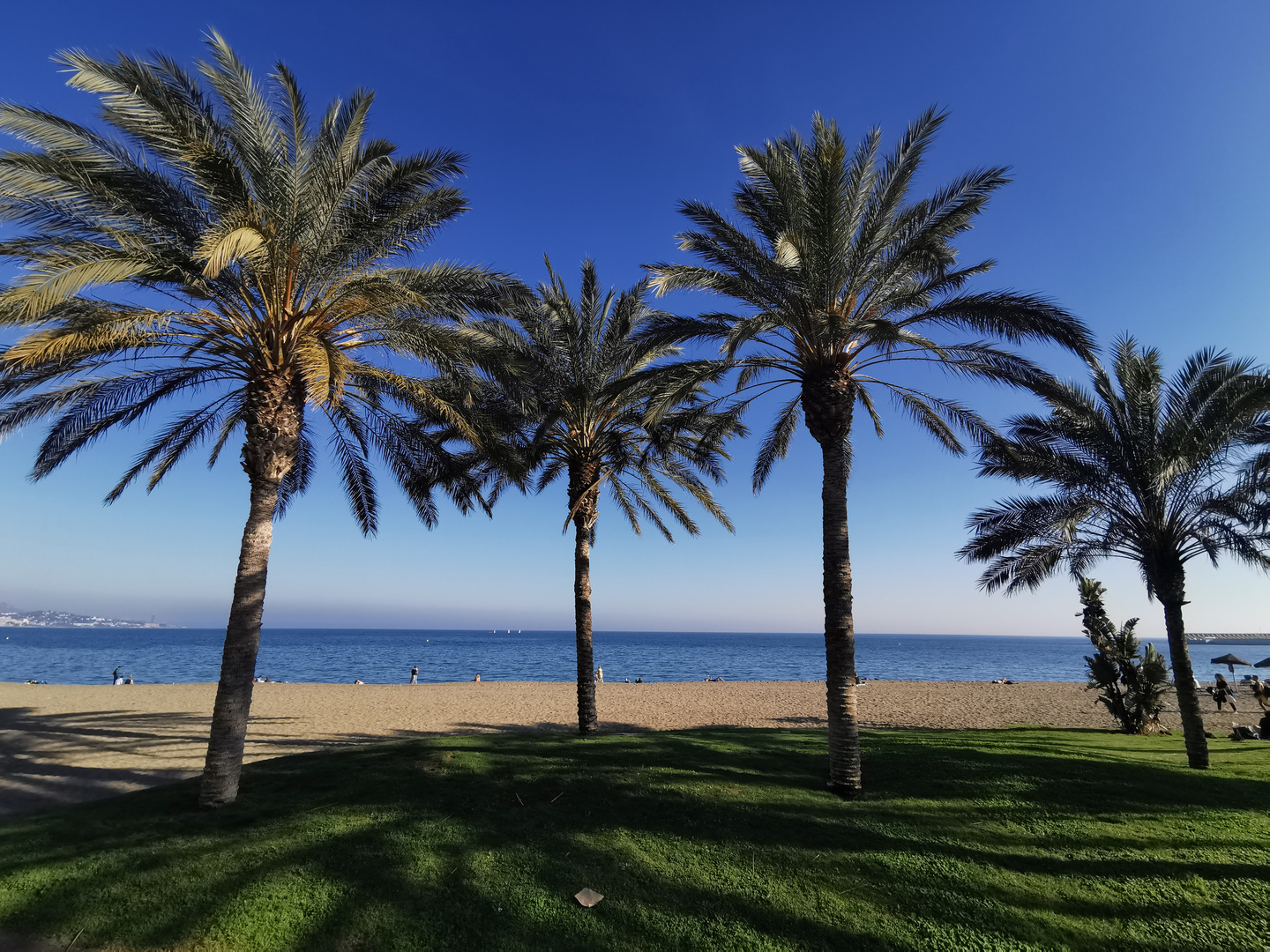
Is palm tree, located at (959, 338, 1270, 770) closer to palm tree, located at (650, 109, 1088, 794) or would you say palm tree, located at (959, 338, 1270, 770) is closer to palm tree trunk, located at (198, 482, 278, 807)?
palm tree, located at (650, 109, 1088, 794)

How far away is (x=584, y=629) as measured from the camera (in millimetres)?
14062

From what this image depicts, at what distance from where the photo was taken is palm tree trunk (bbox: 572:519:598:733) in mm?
13508

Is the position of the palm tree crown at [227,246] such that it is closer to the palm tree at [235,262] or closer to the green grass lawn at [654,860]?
the palm tree at [235,262]

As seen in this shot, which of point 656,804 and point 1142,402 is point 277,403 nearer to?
point 656,804

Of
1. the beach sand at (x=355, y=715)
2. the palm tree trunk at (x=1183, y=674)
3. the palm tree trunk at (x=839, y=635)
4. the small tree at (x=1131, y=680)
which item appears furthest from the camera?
the small tree at (x=1131, y=680)

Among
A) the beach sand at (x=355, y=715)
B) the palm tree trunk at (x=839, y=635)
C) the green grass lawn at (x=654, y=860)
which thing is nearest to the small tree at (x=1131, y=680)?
the beach sand at (x=355, y=715)

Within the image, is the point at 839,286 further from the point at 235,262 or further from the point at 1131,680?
the point at 1131,680

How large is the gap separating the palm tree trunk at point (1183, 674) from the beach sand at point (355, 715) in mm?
7964

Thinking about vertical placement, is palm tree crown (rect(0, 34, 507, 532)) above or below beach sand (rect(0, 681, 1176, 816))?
above

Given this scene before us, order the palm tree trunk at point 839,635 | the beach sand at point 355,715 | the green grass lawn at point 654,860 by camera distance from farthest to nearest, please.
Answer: the beach sand at point 355,715 → the palm tree trunk at point 839,635 → the green grass lawn at point 654,860

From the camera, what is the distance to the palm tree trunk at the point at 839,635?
862 cm

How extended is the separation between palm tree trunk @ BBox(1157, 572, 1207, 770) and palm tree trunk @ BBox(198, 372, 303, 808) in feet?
49.1

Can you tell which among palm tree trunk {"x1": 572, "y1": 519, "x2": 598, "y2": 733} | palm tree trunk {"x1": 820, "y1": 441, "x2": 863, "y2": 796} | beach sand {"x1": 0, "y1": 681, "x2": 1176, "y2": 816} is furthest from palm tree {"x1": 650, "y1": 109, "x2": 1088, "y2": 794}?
beach sand {"x1": 0, "y1": 681, "x2": 1176, "y2": 816}

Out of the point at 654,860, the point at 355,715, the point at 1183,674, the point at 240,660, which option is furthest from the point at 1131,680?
the point at 355,715
